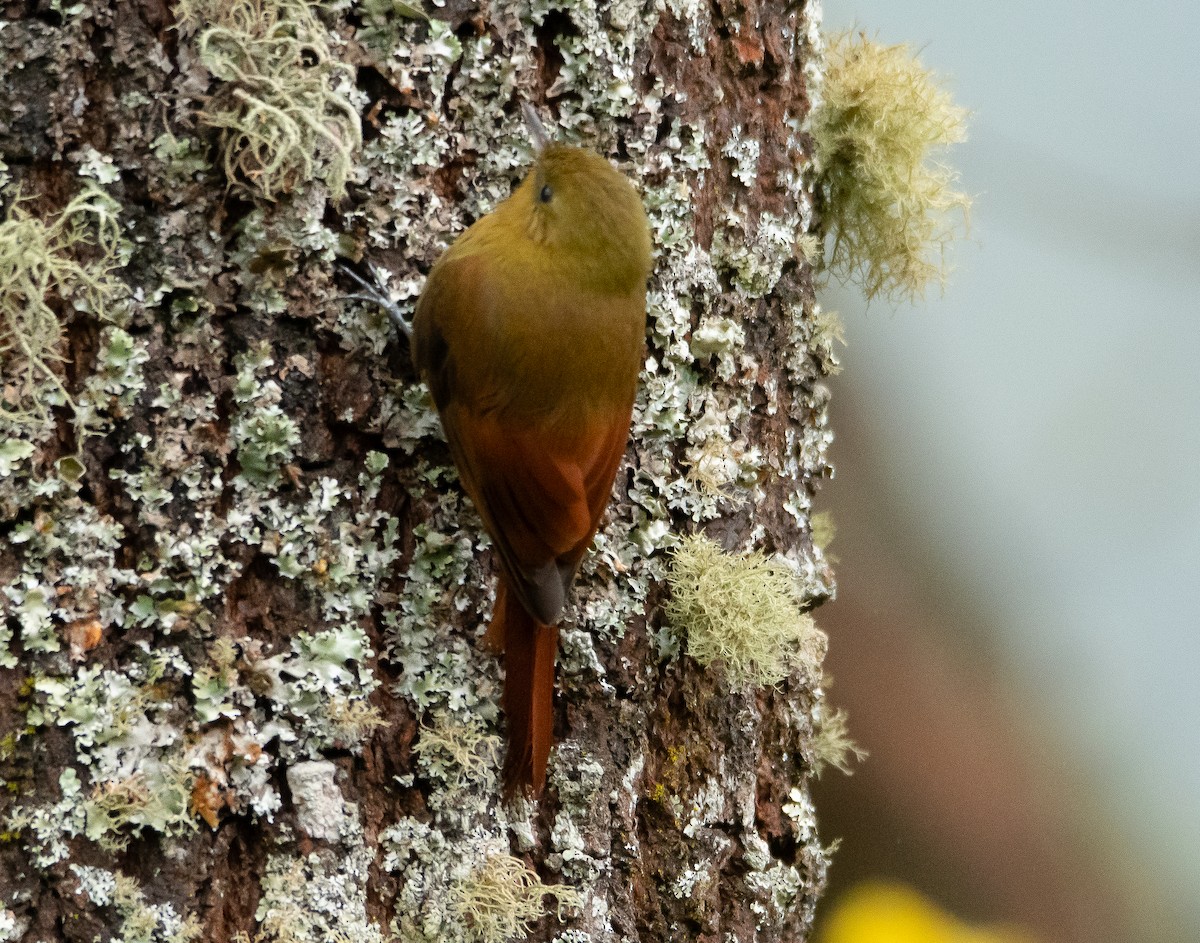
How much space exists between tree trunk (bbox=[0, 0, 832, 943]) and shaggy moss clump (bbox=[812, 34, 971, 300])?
328 mm

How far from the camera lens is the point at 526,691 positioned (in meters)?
1.94

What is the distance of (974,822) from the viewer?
11.3 ft

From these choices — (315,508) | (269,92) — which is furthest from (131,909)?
(269,92)

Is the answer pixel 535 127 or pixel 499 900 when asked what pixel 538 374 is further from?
pixel 499 900

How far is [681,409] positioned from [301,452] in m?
0.67

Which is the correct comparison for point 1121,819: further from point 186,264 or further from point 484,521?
point 186,264

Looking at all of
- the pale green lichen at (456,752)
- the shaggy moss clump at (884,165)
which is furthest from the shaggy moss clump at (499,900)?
the shaggy moss clump at (884,165)

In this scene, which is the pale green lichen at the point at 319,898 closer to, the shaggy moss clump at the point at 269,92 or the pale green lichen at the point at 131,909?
the pale green lichen at the point at 131,909

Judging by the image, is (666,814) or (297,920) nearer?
(297,920)

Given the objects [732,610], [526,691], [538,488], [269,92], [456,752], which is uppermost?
[269,92]

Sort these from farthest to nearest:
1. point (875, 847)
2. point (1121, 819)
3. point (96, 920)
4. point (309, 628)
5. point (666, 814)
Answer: point (1121, 819) → point (875, 847) → point (666, 814) → point (309, 628) → point (96, 920)

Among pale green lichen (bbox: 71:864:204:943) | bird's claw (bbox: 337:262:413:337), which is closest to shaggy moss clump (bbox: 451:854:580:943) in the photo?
pale green lichen (bbox: 71:864:204:943)

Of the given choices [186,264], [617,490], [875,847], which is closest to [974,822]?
[875,847]

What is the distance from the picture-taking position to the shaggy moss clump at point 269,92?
179 cm
